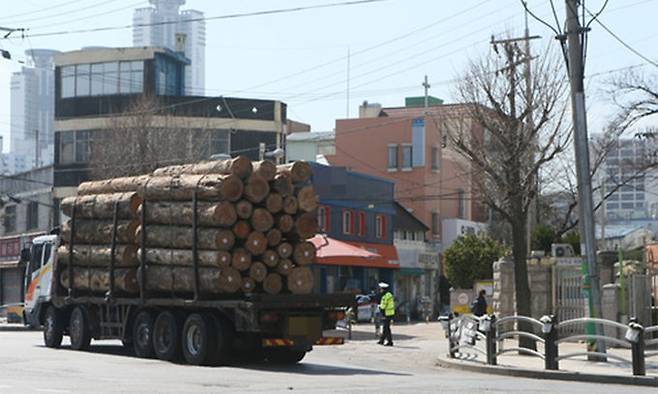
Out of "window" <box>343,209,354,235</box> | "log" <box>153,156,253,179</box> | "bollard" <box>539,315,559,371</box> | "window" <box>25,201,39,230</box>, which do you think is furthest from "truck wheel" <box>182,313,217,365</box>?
"window" <box>25,201,39,230</box>

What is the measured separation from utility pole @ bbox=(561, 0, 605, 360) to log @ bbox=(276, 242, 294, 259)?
6183mm

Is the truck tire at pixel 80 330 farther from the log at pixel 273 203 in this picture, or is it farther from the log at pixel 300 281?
the log at pixel 273 203

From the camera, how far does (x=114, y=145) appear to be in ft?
162

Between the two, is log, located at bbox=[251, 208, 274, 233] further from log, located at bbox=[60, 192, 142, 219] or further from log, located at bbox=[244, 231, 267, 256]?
log, located at bbox=[60, 192, 142, 219]

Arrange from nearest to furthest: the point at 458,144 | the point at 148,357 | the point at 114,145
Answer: the point at 148,357 → the point at 458,144 → the point at 114,145

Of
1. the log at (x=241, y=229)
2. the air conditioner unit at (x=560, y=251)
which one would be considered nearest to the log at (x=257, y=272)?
the log at (x=241, y=229)

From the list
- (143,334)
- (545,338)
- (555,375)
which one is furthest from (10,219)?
(555,375)

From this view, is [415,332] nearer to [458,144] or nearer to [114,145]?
[458,144]

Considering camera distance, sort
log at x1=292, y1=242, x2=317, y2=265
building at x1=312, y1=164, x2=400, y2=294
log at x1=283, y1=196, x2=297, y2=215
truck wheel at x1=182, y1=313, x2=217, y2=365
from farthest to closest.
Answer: building at x1=312, y1=164, x2=400, y2=294
log at x1=292, y1=242, x2=317, y2=265
log at x1=283, y1=196, x2=297, y2=215
truck wheel at x1=182, y1=313, x2=217, y2=365

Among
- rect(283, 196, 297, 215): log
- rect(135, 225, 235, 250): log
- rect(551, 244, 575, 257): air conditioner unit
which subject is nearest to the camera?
rect(135, 225, 235, 250): log

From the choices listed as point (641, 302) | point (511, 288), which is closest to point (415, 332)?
point (511, 288)

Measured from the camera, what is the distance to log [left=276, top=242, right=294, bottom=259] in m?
23.9

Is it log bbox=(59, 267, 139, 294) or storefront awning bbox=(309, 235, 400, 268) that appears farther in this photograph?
storefront awning bbox=(309, 235, 400, 268)

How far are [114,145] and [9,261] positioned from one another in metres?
14.1
